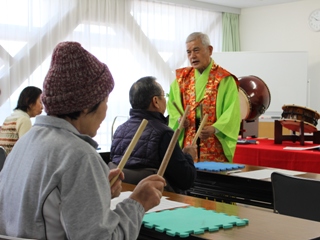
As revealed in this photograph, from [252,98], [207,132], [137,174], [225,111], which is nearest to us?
[137,174]

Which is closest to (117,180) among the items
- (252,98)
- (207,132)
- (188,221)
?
(188,221)

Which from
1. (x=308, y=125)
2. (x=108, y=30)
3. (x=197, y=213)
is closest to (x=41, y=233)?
(x=197, y=213)

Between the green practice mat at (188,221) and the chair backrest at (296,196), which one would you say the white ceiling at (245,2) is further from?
the green practice mat at (188,221)

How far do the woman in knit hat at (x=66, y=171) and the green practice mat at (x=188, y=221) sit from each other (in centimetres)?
20

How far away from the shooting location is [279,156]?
375cm

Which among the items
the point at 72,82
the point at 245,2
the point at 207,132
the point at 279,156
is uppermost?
the point at 245,2

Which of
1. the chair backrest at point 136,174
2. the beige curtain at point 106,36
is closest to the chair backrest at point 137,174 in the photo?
the chair backrest at point 136,174

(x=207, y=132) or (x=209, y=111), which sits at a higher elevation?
(x=209, y=111)

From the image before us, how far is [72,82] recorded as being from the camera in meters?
1.10

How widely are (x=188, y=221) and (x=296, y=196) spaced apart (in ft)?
2.38

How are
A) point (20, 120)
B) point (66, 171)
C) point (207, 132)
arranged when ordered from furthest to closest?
point (20, 120) → point (207, 132) → point (66, 171)

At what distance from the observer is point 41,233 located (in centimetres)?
106

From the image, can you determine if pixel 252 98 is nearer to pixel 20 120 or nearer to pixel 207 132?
pixel 207 132

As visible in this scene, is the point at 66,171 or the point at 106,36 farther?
the point at 106,36
